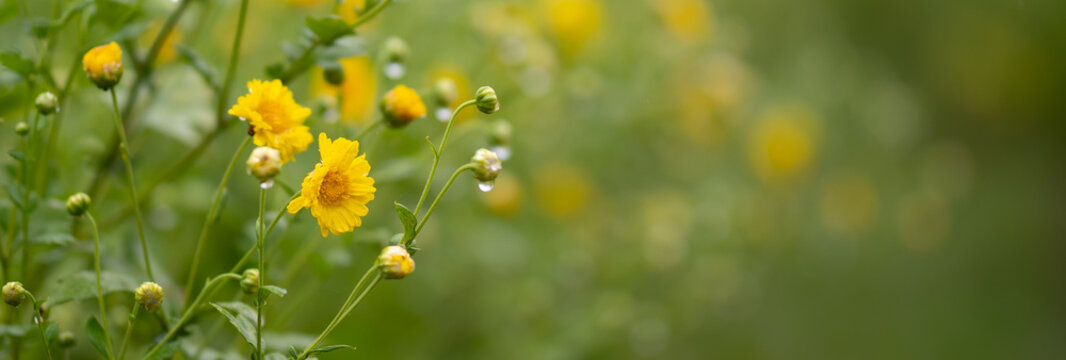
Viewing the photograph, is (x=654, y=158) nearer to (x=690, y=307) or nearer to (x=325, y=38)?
(x=690, y=307)

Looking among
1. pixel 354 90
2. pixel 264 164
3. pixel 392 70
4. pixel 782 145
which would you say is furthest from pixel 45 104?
pixel 782 145

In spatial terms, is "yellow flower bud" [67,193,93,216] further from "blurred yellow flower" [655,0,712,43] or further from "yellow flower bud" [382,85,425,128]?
"blurred yellow flower" [655,0,712,43]

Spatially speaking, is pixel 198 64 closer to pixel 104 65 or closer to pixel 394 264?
pixel 104 65

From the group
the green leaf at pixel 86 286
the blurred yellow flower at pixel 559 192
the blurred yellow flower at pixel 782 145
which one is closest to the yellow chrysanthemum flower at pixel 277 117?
the green leaf at pixel 86 286

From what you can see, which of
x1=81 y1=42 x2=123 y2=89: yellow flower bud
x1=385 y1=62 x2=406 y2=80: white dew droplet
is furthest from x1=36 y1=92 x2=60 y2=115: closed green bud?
x1=385 y1=62 x2=406 y2=80: white dew droplet

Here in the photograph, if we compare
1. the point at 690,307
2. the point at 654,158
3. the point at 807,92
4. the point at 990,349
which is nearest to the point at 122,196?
the point at 690,307

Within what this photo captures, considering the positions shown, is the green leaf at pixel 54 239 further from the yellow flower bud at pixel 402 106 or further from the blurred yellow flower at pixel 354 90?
the blurred yellow flower at pixel 354 90

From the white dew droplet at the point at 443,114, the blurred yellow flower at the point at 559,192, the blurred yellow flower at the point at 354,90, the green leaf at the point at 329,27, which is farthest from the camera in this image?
the blurred yellow flower at the point at 559,192
